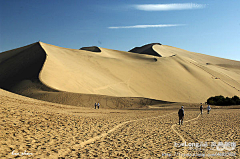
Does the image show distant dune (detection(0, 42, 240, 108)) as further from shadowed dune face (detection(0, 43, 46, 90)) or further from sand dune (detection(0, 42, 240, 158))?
sand dune (detection(0, 42, 240, 158))

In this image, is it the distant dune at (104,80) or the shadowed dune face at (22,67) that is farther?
the shadowed dune face at (22,67)

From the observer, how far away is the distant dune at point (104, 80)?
29.9 metres

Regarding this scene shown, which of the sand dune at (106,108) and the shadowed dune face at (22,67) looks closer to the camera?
the sand dune at (106,108)

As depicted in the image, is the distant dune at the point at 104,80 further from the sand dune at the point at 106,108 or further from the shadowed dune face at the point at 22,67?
the sand dune at the point at 106,108

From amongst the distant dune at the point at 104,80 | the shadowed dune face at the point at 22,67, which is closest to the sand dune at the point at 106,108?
the shadowed dune face at the point at 22,67

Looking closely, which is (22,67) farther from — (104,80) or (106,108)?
(106,108)

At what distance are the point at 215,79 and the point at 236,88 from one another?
18.6ft

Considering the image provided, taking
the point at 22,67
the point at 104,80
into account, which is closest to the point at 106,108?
the point at 104,80

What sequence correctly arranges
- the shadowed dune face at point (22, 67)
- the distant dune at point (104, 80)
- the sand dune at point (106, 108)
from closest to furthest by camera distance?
the sand dune at point (106, 108), the distant dune at point (104, 80), the shadowed dune face at point (22, 67)

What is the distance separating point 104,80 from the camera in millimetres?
41438

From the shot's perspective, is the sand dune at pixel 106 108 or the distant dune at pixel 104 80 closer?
the sand dune at pixel 106 108

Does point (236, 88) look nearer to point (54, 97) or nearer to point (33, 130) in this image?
point (54, 97)

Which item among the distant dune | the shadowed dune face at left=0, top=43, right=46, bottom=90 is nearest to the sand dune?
the shadowed dune face at left=0, top=43, right=46, bottom=90

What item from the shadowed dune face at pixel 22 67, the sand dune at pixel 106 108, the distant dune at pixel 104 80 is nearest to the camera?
the sand dune at pixel 106 108
